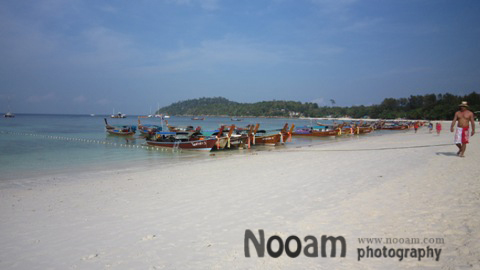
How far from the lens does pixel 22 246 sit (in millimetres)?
4469

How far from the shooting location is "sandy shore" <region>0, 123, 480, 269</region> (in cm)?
370

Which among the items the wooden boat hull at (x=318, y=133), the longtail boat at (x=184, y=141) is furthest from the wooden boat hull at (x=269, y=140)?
the wooden boat hull at (x=318, y=133)

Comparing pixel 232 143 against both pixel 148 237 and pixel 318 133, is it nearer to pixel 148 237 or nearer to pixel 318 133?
pixel 318 133

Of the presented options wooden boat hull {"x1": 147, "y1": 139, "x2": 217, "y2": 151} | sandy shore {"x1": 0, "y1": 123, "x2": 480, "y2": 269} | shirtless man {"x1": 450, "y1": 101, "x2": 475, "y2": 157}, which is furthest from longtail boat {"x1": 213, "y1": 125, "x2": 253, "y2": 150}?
shirtless man {"x1": 450, "y1": 101, "x2": 475, "y2": 157}

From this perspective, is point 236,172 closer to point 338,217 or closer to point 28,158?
point 338,217

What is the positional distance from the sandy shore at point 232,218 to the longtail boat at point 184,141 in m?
13.1

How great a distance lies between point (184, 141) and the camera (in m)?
23.4

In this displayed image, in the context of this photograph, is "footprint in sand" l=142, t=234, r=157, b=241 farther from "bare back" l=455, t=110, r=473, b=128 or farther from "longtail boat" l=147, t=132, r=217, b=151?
"longtail boat" l=147, t=132, r=217, b=151

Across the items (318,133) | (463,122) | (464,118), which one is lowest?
(318,133)

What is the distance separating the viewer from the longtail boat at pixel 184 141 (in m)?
22.0

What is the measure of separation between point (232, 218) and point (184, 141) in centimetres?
1875

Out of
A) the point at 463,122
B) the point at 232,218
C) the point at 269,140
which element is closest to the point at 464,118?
the point at 463,122

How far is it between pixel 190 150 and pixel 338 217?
61.2 feet

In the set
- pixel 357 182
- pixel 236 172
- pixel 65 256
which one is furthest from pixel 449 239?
pixel 236 172
